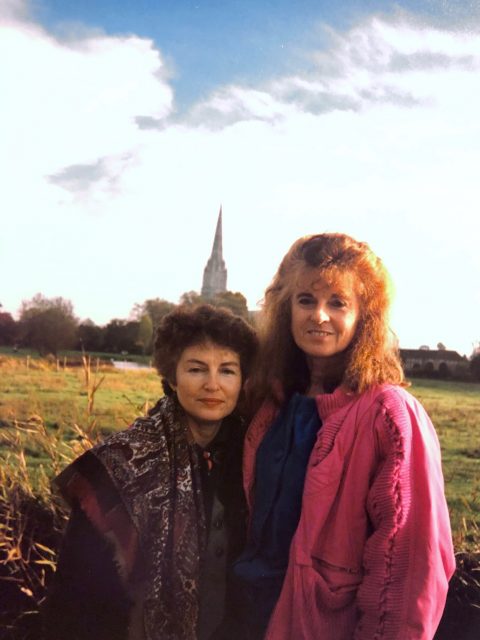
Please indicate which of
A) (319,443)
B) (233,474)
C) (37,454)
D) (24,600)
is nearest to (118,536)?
(233,474)

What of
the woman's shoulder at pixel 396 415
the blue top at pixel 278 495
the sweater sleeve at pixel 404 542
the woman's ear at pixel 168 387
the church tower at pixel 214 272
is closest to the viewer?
the sweater sleeve at pixel 404 542

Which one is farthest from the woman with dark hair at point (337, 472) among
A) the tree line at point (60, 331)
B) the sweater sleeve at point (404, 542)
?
the tree line at point (60, 331)

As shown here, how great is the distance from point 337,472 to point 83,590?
3.14 feet

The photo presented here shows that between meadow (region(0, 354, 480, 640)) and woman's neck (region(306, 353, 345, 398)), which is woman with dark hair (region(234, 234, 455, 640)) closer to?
woman's neck (region(306, 353, 345, 398))

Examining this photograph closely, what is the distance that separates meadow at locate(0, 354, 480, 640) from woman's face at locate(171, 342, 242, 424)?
1.38 m

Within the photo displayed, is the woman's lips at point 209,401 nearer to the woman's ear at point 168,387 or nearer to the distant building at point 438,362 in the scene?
the woman's ear at point 168,387

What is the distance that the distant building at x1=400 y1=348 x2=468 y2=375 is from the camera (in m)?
7.86

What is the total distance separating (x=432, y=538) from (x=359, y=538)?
229mm

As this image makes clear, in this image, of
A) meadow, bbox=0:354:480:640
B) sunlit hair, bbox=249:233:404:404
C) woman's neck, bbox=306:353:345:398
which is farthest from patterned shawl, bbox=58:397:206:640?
meadow, bbox=0:354:480:640

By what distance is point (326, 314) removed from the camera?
7.00 feet

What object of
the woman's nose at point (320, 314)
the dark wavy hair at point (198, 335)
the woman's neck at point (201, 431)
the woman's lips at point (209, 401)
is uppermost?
the woman's nose at point (320, 314)

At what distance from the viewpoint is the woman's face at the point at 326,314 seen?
2131mm

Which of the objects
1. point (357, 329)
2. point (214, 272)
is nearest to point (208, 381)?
point (357, 329)

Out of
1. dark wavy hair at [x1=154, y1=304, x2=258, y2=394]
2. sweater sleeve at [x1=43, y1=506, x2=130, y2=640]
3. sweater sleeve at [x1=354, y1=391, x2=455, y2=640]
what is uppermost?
dark wavy hair at [x1=154, y1=304, x2=258, y2=394]
